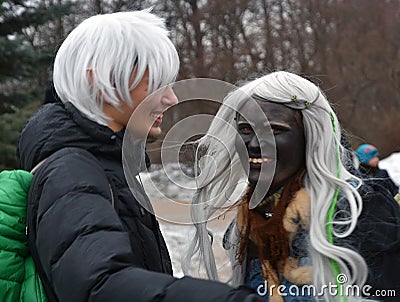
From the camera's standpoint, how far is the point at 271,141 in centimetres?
248

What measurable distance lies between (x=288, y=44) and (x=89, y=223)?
21019 millimetres

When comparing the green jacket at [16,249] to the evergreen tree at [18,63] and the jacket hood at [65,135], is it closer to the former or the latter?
the jacket hood at [65,135]

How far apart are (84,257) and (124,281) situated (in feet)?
0.36

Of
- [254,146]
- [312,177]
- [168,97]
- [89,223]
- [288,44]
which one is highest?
[168,97]

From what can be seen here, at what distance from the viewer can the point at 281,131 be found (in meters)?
2.52

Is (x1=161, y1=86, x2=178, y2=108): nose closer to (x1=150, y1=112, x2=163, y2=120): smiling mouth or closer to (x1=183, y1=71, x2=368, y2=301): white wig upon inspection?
Answer: (x1=150, y1=112, x2=163, y2=120): smiling mouth

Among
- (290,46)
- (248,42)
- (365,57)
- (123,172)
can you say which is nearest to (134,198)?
(123,172)

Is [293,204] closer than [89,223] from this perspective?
No

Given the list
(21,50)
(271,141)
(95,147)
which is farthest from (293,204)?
(21,50)

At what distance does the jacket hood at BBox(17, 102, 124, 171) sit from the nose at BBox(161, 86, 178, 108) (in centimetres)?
16

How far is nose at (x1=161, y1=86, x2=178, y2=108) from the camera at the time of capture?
2.05 meters

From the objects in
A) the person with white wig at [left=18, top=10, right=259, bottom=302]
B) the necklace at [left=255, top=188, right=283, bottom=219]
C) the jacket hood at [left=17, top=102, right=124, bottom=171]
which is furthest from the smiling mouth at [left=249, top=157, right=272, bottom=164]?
the jacket hood at [left=17, top=102, right=124, bottom=171]

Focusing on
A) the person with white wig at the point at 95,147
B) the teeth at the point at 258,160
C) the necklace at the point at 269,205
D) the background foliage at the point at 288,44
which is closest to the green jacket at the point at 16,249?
the person with white wig at the point at 95,147

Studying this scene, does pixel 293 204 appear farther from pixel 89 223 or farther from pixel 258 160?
pixel 89 223
